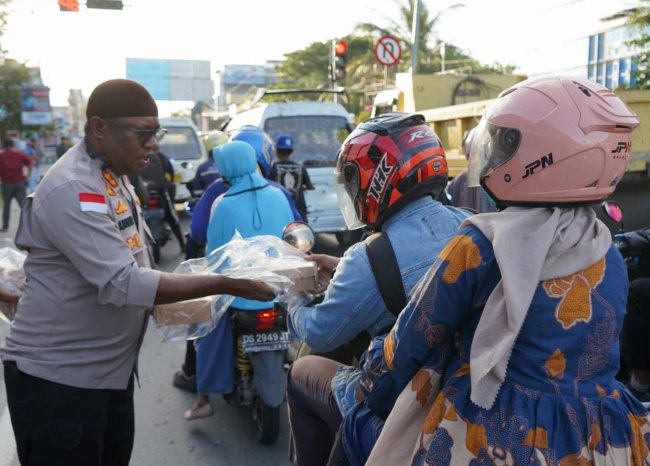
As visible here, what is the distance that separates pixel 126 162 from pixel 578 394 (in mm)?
1673

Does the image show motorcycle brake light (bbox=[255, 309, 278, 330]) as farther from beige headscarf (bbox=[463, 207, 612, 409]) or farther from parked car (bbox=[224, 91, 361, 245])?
parked car (bbox=[224, 91, 361, 245])

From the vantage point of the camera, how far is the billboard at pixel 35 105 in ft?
137

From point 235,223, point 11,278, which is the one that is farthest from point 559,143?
point 235,223

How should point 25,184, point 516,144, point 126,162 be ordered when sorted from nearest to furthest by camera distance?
point 516,144 → point 126,162 → point 25,184

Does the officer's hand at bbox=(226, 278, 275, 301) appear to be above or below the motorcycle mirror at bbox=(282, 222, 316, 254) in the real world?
below

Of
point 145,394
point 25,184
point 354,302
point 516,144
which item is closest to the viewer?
point 516,144

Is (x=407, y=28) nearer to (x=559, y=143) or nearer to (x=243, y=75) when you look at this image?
(x=559, y=143)

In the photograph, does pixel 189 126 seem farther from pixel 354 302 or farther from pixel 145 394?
pixel 354 302

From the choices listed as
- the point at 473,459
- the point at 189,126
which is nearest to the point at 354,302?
the point at 473,459

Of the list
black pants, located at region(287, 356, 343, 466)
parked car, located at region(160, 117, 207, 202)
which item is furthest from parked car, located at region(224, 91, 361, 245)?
black pants, located at region(287, 356, 343, 466)

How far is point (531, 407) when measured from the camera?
1371mm

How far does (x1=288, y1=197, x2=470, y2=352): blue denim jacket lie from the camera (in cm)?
192

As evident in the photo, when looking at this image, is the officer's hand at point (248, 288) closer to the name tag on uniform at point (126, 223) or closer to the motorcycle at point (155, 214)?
the name tag on uniform at point (126, 223)

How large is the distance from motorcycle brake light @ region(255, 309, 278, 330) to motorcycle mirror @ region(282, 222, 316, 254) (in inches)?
48.7
